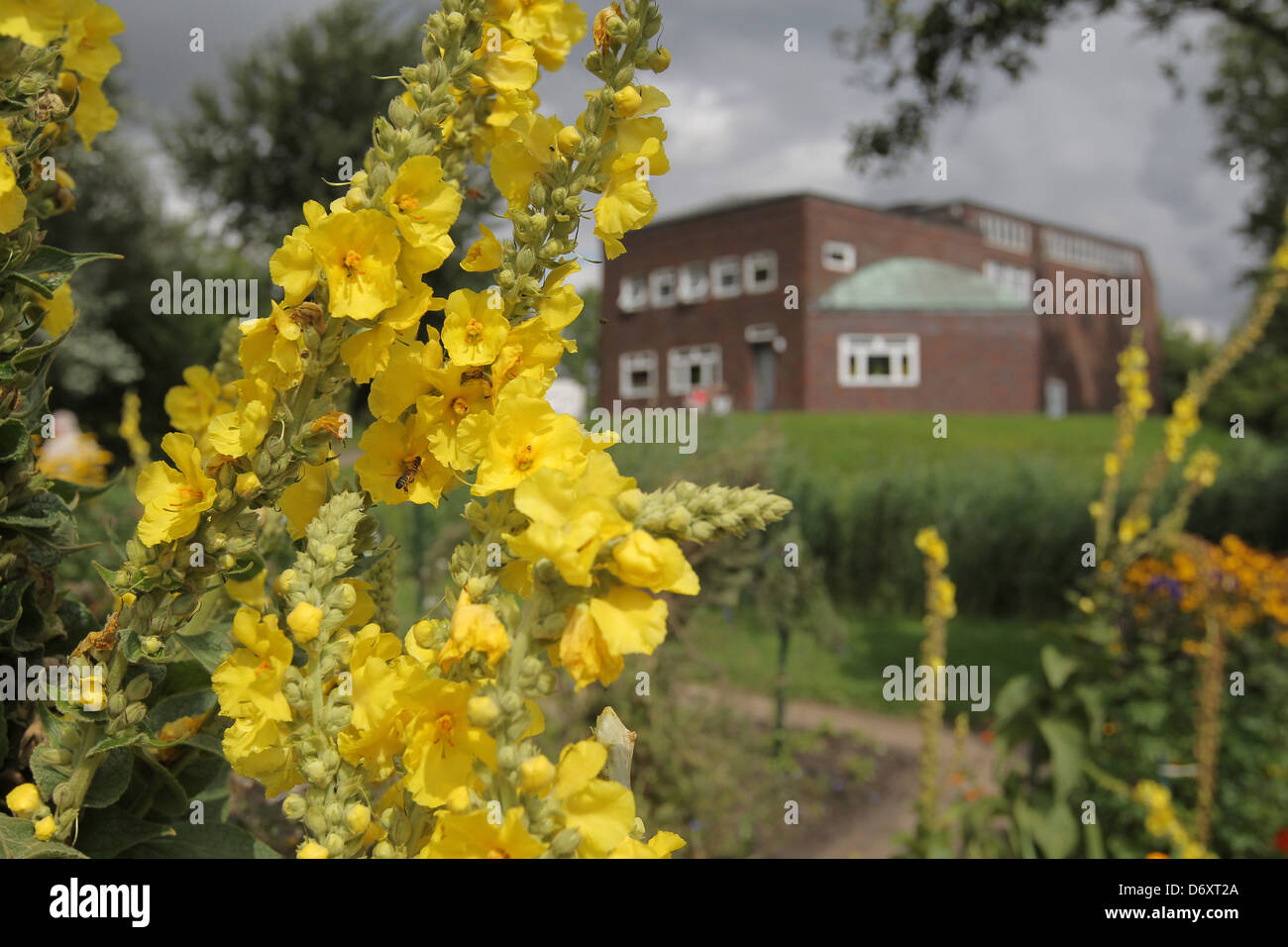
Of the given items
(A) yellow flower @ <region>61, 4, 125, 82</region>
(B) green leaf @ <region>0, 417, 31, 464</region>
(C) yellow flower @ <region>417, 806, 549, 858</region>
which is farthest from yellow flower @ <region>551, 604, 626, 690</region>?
(A) yellow flower @ <region>61, 4, 125, 82</region>

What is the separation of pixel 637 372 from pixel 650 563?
87.4 ft

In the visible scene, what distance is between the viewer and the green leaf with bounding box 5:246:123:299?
99cm

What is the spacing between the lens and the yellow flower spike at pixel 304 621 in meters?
0.77

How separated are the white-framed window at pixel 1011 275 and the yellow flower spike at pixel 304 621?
31695 millimetres

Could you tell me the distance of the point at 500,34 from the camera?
1018 mm

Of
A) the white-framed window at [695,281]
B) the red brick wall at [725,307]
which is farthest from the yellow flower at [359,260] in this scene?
the white-framed window at [695,281]

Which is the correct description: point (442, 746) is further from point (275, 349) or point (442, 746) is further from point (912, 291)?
point (912, 291)

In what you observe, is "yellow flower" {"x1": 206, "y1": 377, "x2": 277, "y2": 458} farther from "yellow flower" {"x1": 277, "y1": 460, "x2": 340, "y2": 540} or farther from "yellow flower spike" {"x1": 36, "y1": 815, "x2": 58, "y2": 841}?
"yellow flower spike" {"x1": 36, "y1": 815, "x2": 58, "y2": 841}

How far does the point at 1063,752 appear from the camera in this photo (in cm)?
405

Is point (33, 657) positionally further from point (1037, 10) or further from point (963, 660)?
point (963, 660)

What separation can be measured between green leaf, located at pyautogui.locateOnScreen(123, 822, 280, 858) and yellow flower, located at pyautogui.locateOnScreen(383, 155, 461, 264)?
69 centimetres

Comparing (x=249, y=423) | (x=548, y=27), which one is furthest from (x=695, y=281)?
(x=249, y=423)
